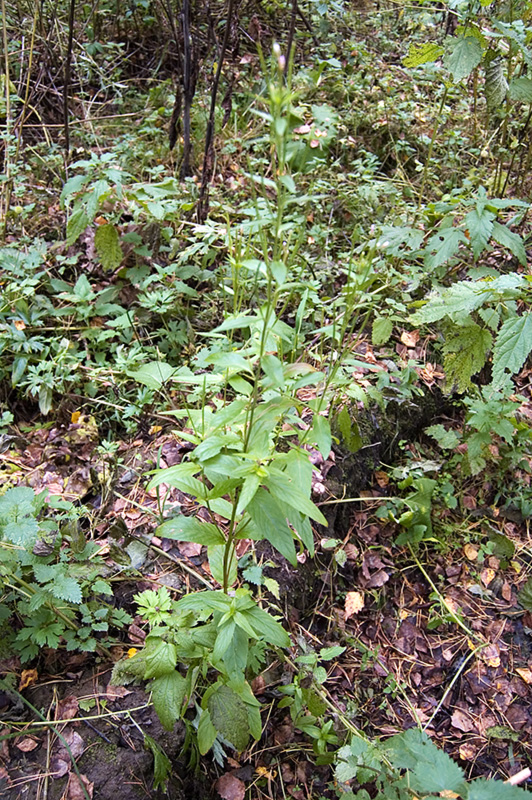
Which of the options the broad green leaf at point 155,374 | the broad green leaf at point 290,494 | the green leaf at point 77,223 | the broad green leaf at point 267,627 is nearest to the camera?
the broad green leaf at point 290,494

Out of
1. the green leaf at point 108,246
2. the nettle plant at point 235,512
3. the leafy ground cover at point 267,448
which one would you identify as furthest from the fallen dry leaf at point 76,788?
the green leaf at point 108,246

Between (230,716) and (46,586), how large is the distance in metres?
0.67

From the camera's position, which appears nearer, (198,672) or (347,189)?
(198,672)

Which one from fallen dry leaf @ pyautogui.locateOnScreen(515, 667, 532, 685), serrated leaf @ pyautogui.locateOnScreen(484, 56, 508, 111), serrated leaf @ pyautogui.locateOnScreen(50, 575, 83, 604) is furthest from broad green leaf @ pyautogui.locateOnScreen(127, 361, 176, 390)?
serrated leaf @ pyautogui.locateOnScreen(484, 56, 508, 111)

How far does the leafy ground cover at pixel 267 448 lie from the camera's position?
1.49 meters

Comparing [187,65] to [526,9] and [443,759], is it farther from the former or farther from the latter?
[443,759]

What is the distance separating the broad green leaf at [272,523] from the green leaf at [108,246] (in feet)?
6.81

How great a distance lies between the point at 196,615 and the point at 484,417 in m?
1.66

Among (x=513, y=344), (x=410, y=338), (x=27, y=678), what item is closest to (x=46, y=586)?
(x=27, y=678)

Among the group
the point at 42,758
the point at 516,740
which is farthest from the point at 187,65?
the point at 516,740

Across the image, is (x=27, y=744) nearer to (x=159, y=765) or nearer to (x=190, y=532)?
(x=159, y=765)

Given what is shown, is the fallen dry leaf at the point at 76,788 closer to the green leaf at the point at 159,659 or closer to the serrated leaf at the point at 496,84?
the green leaf at the point at 159,659

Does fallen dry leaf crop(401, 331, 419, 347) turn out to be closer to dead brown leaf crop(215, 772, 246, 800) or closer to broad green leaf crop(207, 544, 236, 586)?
broad green leaf crop(207, 544, 236, 586)

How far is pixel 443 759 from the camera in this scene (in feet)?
3.80
